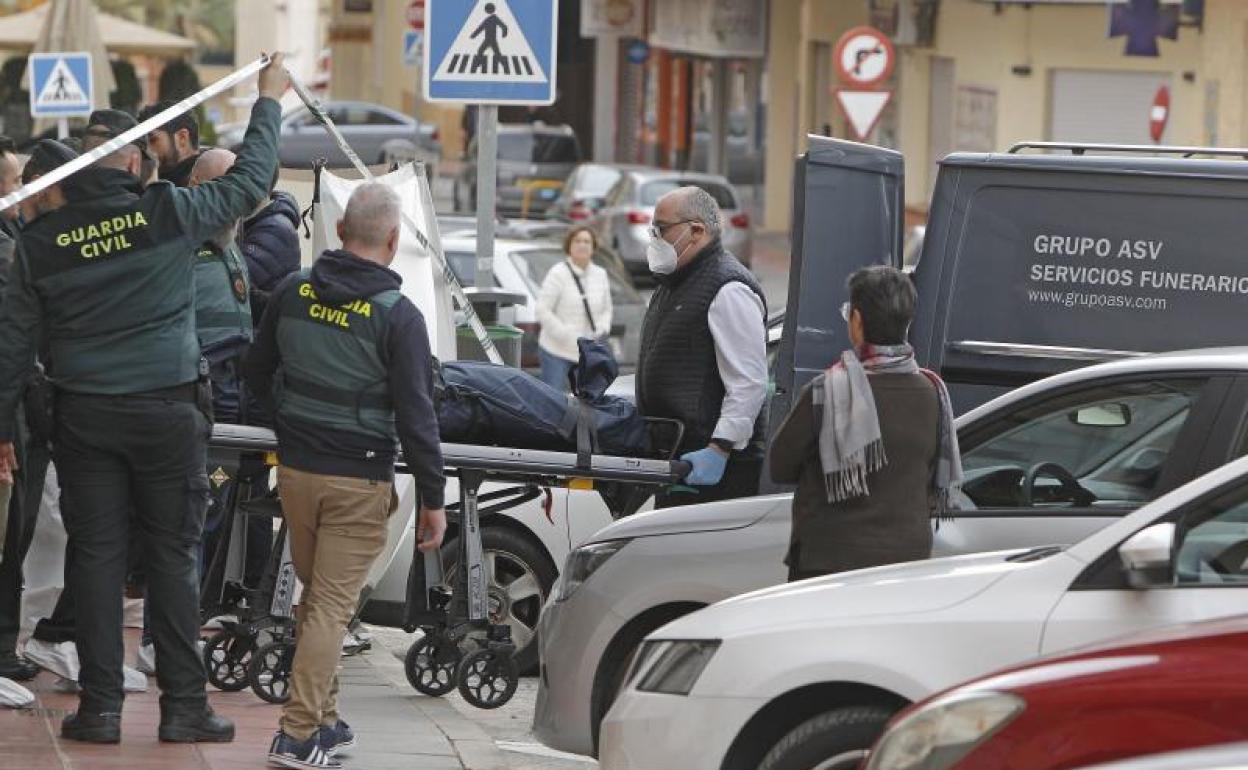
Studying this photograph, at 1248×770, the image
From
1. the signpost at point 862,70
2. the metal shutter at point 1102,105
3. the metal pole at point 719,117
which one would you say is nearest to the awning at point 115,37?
the metal shutter at point 1102,105

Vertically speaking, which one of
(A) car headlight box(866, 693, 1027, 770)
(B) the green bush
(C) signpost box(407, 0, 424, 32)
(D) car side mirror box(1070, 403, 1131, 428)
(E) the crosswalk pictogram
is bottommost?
(A) car headlight box(866, 693, 1027, 770)

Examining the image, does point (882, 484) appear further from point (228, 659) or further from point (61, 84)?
point (61, 84)

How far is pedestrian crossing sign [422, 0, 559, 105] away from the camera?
11.1 meters

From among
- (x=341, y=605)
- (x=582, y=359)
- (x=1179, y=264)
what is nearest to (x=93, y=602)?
(x=341, y=605)

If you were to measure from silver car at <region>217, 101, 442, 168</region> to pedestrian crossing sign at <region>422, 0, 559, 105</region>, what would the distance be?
112 ft

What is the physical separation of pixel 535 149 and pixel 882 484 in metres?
39.3

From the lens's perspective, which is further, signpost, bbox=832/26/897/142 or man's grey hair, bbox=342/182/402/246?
signpost, bbox=832/26/897/142

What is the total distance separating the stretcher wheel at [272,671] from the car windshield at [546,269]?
10161 millimetres

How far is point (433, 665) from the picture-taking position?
29.7ft

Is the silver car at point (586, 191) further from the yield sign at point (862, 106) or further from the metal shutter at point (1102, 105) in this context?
the yield sign at point (862, 106)

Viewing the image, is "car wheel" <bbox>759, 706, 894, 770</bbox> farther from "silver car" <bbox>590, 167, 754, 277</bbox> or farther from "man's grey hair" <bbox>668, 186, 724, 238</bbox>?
"silver car" <bbox>590, 167, 754, 277</bbox>

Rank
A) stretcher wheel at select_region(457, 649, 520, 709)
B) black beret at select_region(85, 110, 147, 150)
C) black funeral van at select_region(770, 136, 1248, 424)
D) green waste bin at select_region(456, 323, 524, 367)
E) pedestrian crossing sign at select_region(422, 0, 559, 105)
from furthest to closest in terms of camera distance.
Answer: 1. green waste bin at select_region(456, 323, 524, 367)
2. pedestrian crossing sign at select_region(422, 0, 559, 105)
3. stretcher wheel at select_region(457, 649, 520, 709)
4. black funeral van at select_region(770, 136, 1248, 424)
5. black beret at select_region(85, 110, 147, 150)

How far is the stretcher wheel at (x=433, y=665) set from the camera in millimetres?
8992

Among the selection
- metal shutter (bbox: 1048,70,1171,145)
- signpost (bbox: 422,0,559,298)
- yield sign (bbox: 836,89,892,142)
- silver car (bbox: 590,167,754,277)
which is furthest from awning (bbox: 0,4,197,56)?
signpost (bbox: 422,0,559,298)
